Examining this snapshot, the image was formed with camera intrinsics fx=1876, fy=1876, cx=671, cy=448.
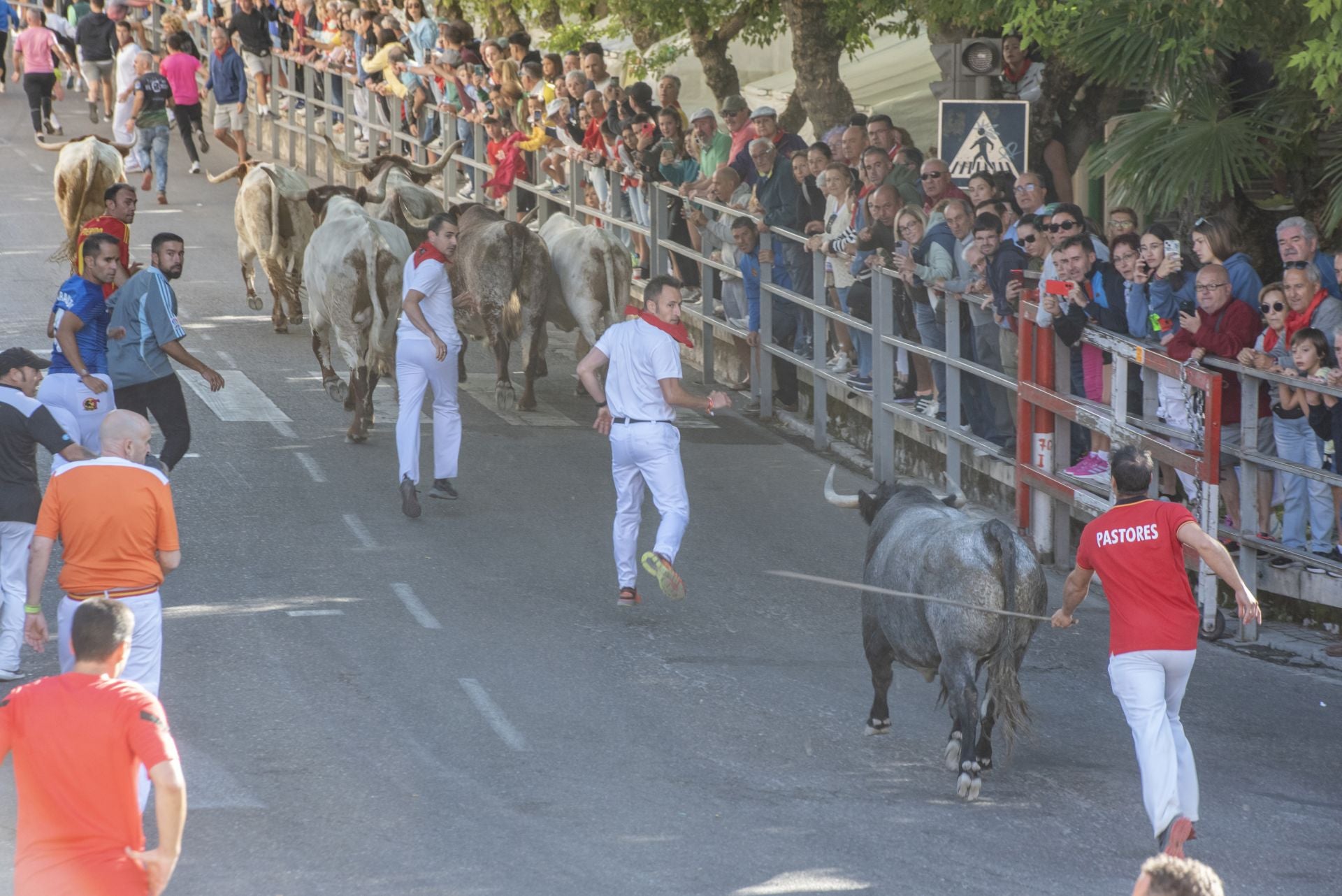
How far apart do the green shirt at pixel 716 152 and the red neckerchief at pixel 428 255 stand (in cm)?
476

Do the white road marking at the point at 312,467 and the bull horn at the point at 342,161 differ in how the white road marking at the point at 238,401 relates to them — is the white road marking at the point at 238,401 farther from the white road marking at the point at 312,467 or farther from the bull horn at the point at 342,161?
the bull horn at the point at 342,161

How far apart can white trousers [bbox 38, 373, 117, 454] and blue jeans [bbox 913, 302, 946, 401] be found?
5.51 meters

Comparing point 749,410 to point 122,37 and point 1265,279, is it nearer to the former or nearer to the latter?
point 1265,279

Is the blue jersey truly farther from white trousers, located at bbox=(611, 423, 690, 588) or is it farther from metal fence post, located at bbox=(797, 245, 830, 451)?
metal fence post, located at bbox=(797, 245, 830, 451)

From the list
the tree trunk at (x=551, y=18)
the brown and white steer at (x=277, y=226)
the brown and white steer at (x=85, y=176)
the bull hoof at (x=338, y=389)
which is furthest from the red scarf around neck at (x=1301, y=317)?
the tree trunk at (x=551, y=18)

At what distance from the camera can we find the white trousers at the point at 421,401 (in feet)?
41.0

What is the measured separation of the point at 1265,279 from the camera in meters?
12.8

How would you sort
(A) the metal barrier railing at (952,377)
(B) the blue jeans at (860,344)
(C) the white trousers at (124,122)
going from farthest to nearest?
1. (C) the white trousers at (124,122)
2. (B) the blue jeans at (860,344)
3. (A) the metal barrier railing at (952,377)

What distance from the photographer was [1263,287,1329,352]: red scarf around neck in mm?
9781

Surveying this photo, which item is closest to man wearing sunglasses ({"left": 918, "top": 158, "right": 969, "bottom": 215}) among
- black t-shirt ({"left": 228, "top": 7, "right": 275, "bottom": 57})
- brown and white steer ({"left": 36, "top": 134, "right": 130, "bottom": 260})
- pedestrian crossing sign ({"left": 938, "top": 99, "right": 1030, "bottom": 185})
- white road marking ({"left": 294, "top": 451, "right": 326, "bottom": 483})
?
pedestrian crossing sign ({"left": 938, "top": 99, "right": 1030, "bottom": 185})

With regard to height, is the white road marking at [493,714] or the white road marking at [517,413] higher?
the white road marking at [517,413]

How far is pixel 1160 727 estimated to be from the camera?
7.20 metres

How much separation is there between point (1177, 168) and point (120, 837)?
770 cm

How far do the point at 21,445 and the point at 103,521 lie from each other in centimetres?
188
